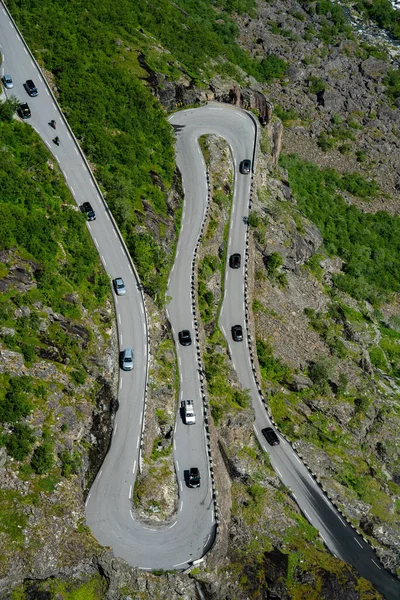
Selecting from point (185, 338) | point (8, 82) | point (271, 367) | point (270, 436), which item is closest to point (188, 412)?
point (185, 338)

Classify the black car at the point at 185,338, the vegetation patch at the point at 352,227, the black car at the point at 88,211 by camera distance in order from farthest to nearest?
the vegetation patch at the point at 352,227 → the black car at the point at 88,211 → the black car at the point at 185,338

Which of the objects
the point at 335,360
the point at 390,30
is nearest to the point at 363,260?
the point at 335,360

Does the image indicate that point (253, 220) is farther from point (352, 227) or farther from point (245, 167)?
point (352, 227)

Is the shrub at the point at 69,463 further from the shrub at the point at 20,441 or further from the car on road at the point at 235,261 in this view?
the car on road at the point at 235,261

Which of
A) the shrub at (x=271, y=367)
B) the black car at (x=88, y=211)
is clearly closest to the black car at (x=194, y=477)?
the shrub at (x=271, y=367)

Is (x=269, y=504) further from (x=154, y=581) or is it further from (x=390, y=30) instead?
(x=390, y=30)

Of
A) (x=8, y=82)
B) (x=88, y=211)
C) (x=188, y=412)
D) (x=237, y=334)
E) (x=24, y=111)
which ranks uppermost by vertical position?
(x=8, y=82)
